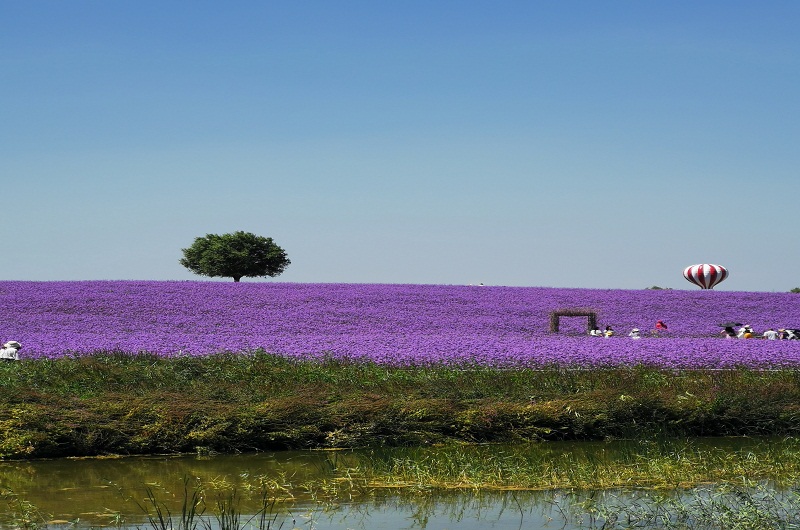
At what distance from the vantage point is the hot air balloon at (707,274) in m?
51.5

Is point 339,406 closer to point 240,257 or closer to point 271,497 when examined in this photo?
point 271,497

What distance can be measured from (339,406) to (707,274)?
131 ft

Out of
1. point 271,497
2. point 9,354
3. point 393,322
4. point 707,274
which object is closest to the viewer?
point 271,497

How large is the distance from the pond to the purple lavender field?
8467 millimetres

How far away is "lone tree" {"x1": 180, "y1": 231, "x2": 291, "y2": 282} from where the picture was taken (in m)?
64.4

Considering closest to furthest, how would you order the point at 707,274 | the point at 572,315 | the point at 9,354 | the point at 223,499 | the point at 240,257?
1. the point at 223,499
2. the point at 9,354
3. the point at 572,315
4. the point at 707,274
5. the point at 240,257

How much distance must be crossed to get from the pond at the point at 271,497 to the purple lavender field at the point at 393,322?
847cm

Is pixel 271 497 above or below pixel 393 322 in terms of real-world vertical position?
below

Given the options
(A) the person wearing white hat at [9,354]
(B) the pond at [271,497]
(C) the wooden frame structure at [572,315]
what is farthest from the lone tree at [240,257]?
(B) the pond at [271,497]

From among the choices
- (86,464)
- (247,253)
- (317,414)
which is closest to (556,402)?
(317,414)

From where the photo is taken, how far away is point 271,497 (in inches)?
406

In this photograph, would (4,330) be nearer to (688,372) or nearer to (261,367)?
(261,367)

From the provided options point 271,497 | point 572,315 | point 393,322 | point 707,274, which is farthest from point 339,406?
point 707,274

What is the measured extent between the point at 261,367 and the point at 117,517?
10.2 m
